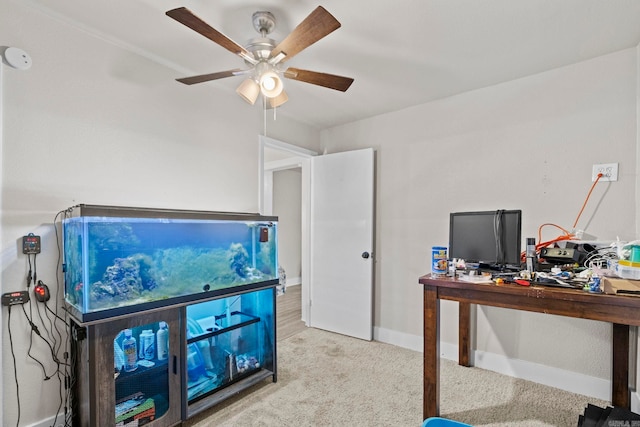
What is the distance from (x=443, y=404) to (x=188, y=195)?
7.94ft

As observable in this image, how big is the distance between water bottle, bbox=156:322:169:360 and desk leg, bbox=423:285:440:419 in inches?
62.1

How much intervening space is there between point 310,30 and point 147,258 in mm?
1471

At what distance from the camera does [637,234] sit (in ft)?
6.78

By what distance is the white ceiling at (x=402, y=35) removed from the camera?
1.71 m

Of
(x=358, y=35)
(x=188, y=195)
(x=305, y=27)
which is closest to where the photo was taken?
(x=305, y=27)

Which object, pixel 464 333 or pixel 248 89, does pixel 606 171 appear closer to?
pixel 464 333

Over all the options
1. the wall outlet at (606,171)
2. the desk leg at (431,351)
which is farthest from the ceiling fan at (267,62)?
the wall outlet at (606,171)

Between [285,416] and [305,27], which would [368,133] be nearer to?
[305,27]

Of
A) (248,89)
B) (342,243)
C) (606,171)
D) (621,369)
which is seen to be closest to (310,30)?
(248,89)

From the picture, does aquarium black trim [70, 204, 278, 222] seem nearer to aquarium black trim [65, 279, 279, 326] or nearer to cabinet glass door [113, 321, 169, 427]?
aquarium black trim [65, 279, 279, 326]

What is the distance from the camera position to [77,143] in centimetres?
192

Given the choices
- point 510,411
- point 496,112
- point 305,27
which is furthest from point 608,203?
point 305,27

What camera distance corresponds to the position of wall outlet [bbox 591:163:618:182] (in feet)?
7.10

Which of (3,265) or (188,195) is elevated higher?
(188,195)
